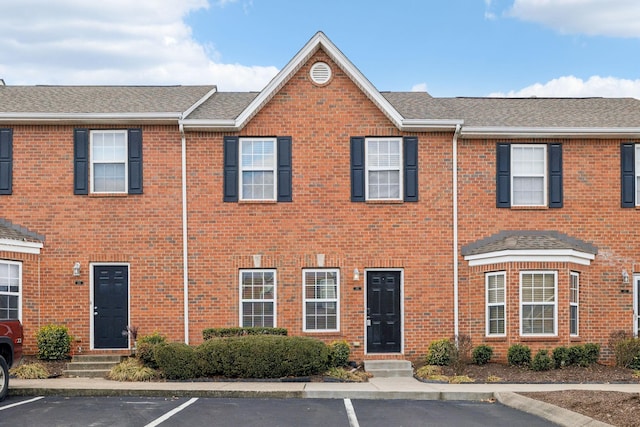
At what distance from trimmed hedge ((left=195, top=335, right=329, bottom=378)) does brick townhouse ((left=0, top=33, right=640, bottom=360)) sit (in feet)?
9.14

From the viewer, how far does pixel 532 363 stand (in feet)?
62.3

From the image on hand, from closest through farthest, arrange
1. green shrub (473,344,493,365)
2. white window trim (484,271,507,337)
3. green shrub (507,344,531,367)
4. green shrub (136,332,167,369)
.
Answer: green shrub (136,332,167,369)
green shrub (507,344,531,367)
green shrub (473,344,493,365)
white window trim (484,271,507,337)

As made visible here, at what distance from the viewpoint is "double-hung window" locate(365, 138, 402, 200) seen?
20.7 meters

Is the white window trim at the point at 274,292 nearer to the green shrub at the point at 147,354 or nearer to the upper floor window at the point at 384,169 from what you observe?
the green shrub at the point at 147,354

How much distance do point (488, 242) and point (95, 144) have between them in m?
10.1

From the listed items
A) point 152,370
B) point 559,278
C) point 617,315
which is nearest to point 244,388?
point 152,370

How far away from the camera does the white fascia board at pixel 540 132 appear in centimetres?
2050

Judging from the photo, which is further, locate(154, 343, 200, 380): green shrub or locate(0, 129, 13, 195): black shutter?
locate(0, 129, 13, 195): black shutter

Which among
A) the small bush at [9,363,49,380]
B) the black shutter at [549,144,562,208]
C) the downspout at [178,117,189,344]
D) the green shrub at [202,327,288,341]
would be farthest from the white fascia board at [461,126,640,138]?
the small bush at [9,363,49,380]

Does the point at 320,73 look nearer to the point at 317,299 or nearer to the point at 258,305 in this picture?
the point at 317,299

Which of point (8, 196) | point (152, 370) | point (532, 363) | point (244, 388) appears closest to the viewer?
point (244, 388)

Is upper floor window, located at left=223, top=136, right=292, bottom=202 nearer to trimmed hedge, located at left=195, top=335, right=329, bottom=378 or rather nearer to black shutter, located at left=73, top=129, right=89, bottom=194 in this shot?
black shutter, located at left=73, top=129, right=89, bottom=194

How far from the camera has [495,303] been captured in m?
20.2

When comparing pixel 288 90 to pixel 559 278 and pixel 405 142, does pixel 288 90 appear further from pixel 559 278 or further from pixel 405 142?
pixel 559 278
